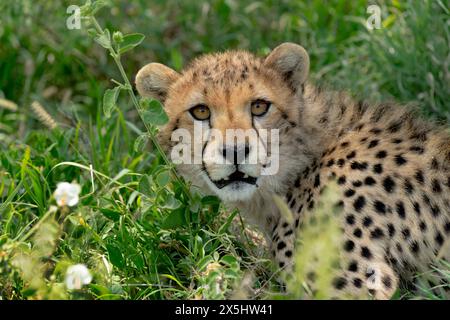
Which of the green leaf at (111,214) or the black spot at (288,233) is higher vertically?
the green leaf at (111,214)

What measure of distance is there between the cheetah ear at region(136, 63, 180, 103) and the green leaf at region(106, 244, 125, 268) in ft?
2.77

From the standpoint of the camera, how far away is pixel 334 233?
3383 mm

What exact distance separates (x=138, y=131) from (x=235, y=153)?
1.57 meters

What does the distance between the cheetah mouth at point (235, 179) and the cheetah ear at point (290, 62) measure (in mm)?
630

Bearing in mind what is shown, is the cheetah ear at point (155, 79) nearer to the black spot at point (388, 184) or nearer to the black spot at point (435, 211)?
the black spot at point (388, 184)

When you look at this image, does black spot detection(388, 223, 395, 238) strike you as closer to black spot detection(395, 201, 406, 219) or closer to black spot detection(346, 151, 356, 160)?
black spot detection(395, 201, 406, 219)

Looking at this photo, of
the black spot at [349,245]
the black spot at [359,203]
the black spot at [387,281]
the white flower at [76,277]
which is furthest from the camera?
the black spot at [359,203]

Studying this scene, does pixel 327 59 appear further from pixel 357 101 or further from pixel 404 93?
pixel 357 101

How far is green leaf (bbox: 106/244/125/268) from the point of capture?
4.35 m

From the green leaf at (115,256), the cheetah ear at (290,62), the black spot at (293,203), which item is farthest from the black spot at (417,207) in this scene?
the green leaf at (115,256)

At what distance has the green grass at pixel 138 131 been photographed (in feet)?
13.9
